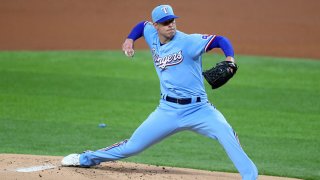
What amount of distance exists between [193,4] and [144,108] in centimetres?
842

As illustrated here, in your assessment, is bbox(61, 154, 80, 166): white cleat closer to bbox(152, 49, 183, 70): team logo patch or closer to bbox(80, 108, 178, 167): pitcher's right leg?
bbox(80, 108, 178, 167): pitcher's right leg

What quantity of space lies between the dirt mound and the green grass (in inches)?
25.5

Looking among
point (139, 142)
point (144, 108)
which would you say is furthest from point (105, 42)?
point (139, 142)

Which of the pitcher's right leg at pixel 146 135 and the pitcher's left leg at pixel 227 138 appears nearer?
the pitcher's left leg at pixel 227 138

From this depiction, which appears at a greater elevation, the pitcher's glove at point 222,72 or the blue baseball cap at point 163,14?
the blue baseball cap at point 163,14

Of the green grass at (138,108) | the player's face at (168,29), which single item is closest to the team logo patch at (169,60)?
the player's face at (168,29)

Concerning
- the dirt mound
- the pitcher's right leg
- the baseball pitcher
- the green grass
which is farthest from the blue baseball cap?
the green grass

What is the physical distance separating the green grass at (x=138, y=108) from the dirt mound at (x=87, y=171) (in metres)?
0.65

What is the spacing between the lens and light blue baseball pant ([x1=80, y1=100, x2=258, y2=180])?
287 inches

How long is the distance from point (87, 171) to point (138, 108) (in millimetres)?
4535

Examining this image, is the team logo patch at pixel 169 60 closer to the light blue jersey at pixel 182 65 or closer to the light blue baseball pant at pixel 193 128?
the light blue jersey at pixel 182 65

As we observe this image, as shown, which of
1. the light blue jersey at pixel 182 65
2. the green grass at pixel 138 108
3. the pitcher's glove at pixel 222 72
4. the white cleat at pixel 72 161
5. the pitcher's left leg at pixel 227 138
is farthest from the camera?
the green grass at pixel 138 108

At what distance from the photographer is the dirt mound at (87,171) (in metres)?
7.71

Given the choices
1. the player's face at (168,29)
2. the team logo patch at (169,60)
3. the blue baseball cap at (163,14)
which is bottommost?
the team logo patch at (169,60)
